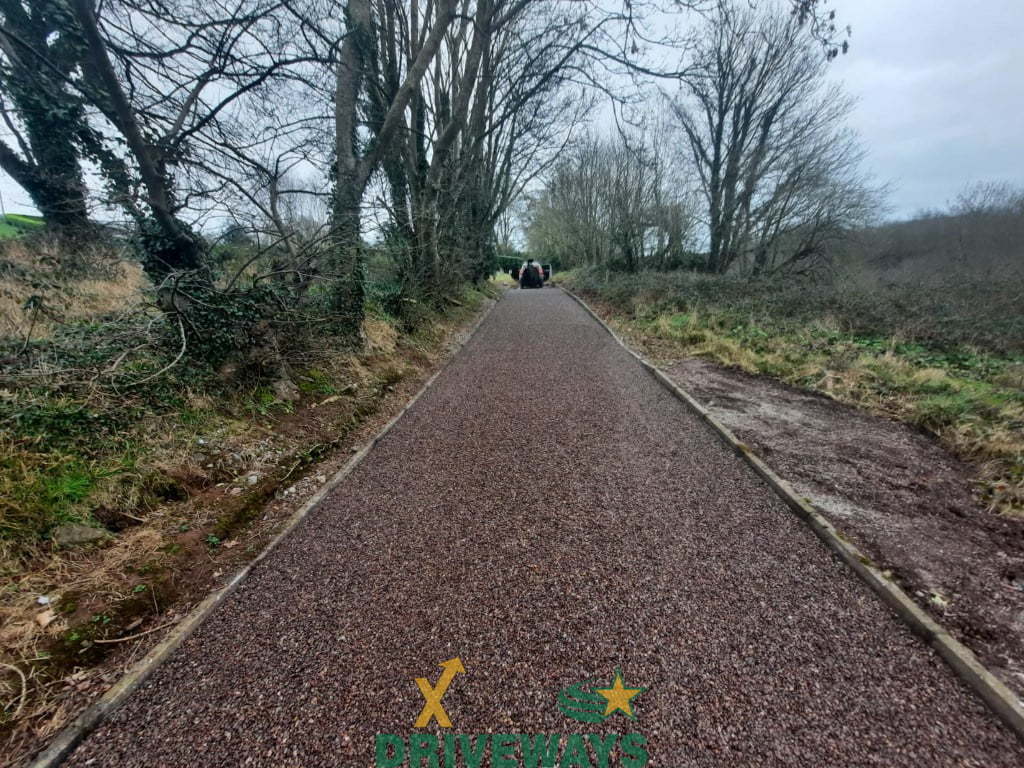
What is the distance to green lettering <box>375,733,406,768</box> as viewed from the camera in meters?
1.35

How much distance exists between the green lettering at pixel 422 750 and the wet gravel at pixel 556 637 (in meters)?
0.04

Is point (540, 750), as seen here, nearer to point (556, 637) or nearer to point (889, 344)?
point (556, 637)

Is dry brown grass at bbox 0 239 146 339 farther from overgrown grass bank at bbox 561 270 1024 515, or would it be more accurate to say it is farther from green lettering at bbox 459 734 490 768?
overgrown grass bank at bbox 561 270 1024 515

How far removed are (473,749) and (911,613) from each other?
2096 mm

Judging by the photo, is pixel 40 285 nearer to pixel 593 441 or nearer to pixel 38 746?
pixel 38 746

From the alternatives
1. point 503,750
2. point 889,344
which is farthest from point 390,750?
point 889,344

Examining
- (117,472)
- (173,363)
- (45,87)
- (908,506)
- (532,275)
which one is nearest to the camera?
(117,472)

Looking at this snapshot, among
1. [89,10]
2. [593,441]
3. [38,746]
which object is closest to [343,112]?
[89,10]

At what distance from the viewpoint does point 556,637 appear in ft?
5.75

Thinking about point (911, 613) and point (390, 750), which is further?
point (911, 613)

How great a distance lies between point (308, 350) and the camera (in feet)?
14.9

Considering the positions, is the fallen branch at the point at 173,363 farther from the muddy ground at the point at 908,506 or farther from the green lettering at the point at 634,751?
the muddy ground at the point at 908,506

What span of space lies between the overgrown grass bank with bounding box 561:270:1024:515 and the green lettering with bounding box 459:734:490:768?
3615 millimetres

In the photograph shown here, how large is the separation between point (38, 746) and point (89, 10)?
4836 millimetres
